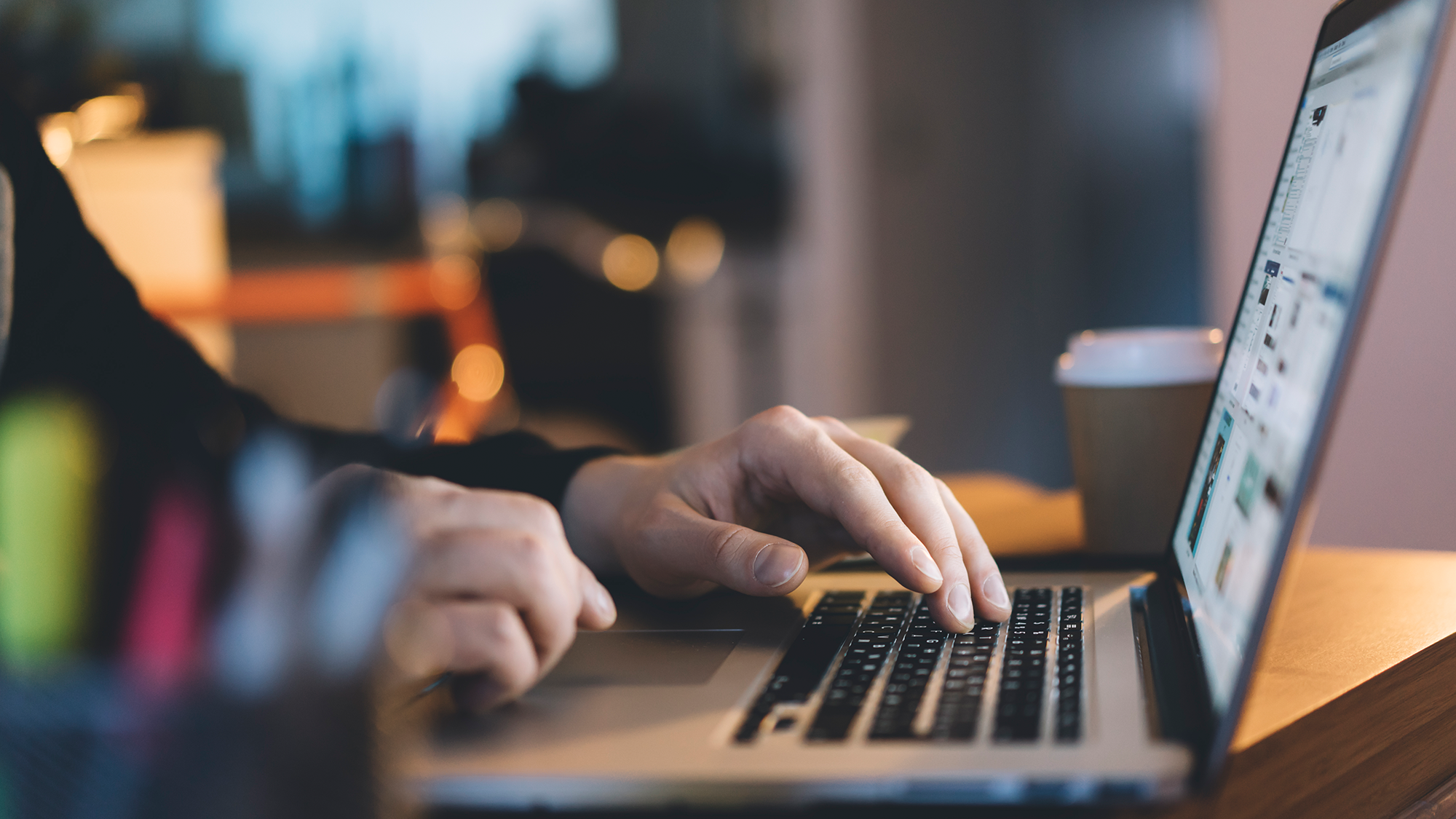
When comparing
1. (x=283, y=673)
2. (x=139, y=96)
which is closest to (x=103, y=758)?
(x=283, y=673)

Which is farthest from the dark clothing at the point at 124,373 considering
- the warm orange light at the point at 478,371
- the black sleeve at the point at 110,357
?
the warm orange light at the point at 478,371

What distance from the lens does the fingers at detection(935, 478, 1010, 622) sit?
1.82 ft

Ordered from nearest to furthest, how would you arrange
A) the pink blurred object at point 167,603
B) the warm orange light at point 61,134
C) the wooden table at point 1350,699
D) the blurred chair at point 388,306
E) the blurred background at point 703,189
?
the pink blurred object at point 167,603, the wooden table at point 1350,699, the warm orange light at point 61,134, the blurred chair at point 388,306, the blurred background at point 703,189

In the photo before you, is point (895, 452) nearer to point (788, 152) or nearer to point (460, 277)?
point (460, 277)

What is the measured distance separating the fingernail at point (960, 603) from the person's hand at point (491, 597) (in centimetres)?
18

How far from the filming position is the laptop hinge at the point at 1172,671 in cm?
37

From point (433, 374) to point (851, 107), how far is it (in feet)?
5.49

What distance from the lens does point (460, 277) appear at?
323 centimetres

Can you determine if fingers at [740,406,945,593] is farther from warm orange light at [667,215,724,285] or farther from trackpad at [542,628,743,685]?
warm orange light at [667,215,724,285]

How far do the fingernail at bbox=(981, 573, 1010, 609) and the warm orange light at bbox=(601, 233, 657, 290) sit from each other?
10.9 feet

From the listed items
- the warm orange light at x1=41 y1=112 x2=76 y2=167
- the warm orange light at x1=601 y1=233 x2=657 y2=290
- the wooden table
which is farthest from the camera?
the warm orange light at x1=601 y1=233 x2=657 y2=290

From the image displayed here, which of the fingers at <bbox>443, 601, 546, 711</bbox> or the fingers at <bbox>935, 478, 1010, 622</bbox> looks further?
the fingers at <bbox>935, 478, 1010, 622</bbox>

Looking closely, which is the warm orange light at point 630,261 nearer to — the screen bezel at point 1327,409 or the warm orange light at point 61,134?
the warm orange light at point 61,134

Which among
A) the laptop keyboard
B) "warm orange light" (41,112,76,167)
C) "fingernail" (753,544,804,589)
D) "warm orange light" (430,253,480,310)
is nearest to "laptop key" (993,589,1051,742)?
the laptop keyboard
